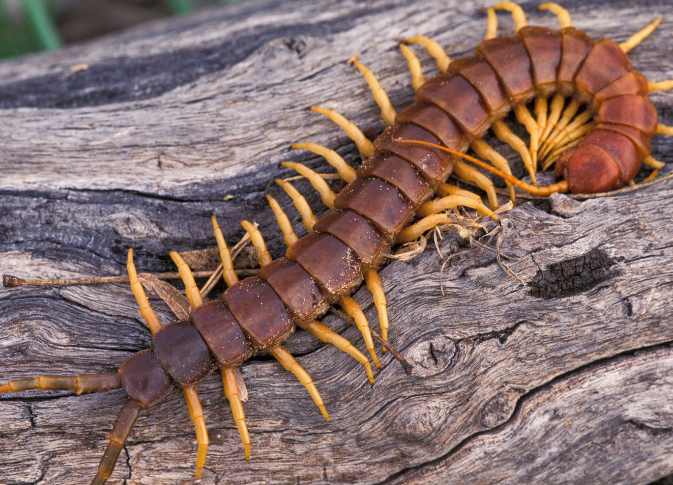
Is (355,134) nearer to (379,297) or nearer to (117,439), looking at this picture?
(379,297)

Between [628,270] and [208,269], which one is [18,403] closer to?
[208,269]

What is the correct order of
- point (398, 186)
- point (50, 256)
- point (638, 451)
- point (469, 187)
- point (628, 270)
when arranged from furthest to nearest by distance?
point (469, 187) < point (50, 256) < point (398, 186) < point (628, 270) < point (638, 451)

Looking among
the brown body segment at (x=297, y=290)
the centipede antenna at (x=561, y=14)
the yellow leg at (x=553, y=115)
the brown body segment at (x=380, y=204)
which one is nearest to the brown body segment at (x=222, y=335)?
the brown body segment at (x=297, y=290)

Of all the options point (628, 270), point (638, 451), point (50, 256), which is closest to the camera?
point (638, 451)

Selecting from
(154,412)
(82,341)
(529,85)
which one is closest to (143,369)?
(154,412)

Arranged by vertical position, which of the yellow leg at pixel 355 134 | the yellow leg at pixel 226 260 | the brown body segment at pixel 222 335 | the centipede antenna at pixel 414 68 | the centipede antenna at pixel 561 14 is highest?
the centipede antenna at pixel 561 14

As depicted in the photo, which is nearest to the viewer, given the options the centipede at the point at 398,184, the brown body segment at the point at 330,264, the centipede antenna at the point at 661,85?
the centipede at the point at 398,184

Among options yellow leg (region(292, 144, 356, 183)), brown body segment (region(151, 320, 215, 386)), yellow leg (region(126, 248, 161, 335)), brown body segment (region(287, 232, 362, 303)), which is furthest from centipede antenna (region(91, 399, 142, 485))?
yellow leg (region(292, 144, 356, 183))

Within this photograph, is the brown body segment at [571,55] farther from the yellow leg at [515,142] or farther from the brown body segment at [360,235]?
the brown body segment at [360,235]
